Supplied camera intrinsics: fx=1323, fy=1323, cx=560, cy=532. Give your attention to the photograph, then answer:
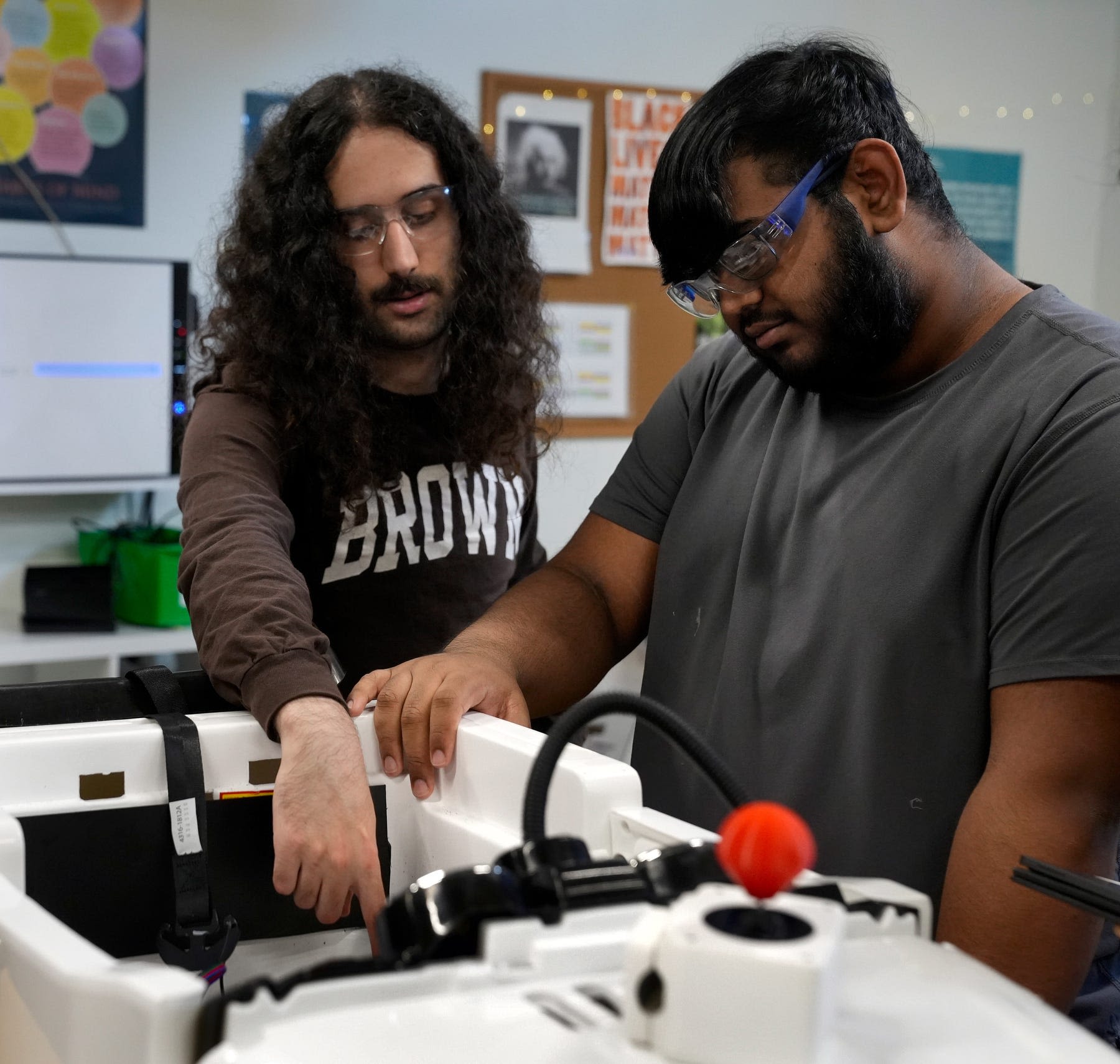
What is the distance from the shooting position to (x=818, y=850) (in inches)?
42.1

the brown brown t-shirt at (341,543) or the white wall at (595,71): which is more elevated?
the white wall at (595,71)

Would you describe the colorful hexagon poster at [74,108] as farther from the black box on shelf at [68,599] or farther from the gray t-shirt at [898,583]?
the gray t-shirt at [898,583]

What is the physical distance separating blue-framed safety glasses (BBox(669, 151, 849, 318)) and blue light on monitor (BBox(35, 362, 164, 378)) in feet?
6.87

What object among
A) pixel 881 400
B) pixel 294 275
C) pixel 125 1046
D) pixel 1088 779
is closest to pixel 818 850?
pixel 1088 779

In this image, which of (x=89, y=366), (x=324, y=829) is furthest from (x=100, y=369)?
(x=324, y=829)

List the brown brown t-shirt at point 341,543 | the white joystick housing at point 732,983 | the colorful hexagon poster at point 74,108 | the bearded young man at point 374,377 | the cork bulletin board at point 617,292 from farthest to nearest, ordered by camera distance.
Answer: the cork bulletin board at point 617,292 → the colorful hexagon poster at point 74,108 → the bearded young man at point 374,377 → the brown brown t-shirt at point 341,543 → the white joystick housing at point 732,983

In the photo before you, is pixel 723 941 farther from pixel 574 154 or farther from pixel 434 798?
pixel 574 154

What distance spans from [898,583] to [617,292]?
273cm

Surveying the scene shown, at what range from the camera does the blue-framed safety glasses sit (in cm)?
109

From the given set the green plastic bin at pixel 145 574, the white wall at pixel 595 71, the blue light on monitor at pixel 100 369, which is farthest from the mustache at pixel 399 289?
the blue light on monitor at pixel 100 369

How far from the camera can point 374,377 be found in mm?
1443

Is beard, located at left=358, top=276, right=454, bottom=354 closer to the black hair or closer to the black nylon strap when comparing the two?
the black hair

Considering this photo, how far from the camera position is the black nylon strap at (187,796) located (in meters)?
0.93

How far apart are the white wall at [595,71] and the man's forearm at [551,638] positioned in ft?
4.61
